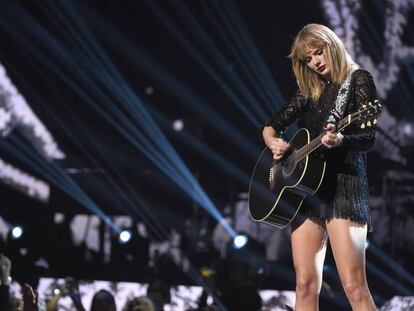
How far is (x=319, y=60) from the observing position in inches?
131

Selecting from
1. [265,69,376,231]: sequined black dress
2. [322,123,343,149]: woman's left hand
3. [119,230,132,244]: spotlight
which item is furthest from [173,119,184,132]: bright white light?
[322,123,343,149]: woman's left hand

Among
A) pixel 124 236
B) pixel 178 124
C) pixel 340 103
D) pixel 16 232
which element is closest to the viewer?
pixel 340 103

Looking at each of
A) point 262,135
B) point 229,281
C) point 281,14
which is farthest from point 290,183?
point 281,14

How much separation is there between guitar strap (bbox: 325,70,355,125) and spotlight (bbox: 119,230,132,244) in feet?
24.0

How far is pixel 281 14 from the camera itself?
400 inches

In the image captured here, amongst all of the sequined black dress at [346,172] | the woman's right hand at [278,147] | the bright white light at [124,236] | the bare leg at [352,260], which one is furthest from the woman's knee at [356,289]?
the bright white light at [124,236]

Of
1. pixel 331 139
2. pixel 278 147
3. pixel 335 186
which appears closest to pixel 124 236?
pixel 278 147

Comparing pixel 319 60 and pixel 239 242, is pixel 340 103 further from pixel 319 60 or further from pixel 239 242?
pixel 239 242

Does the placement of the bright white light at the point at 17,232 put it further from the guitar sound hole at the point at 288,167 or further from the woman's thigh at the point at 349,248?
the woman's thigh at the point at 349,248

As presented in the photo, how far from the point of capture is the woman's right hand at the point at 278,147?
3.41 metres

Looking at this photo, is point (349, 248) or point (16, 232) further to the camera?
point (16, 232)

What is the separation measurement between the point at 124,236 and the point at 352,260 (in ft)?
24.3

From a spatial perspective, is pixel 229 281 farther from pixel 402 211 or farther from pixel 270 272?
pixel 402 211

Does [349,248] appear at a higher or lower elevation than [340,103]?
lower
